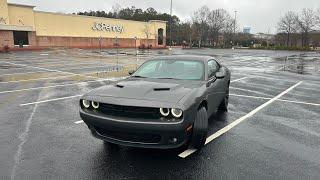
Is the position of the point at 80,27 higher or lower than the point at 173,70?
higher

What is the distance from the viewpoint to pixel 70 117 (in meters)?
7.22

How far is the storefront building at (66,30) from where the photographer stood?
42312mm

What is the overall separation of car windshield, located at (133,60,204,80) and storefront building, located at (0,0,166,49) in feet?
130

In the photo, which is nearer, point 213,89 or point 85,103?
point 85,103

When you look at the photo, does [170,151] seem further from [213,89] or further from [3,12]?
[3,12]

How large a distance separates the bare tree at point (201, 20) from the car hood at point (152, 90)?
7744cm

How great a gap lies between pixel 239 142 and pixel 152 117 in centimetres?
201

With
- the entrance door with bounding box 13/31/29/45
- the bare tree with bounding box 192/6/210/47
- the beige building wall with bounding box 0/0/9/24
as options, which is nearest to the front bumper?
the beige building wall with bounding box 0/0/9/24

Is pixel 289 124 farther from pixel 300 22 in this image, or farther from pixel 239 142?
pixel 300 22

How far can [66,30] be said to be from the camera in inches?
2019

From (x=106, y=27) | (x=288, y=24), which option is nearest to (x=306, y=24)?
(x=288, y=24)

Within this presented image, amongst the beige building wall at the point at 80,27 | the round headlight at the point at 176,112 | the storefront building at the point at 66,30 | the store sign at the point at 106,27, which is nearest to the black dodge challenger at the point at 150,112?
the round headlight at the point at 176,112

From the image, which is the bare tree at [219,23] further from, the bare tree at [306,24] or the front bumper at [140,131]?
the front bumper at [140,131]

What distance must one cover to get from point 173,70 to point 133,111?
1.88 metres
